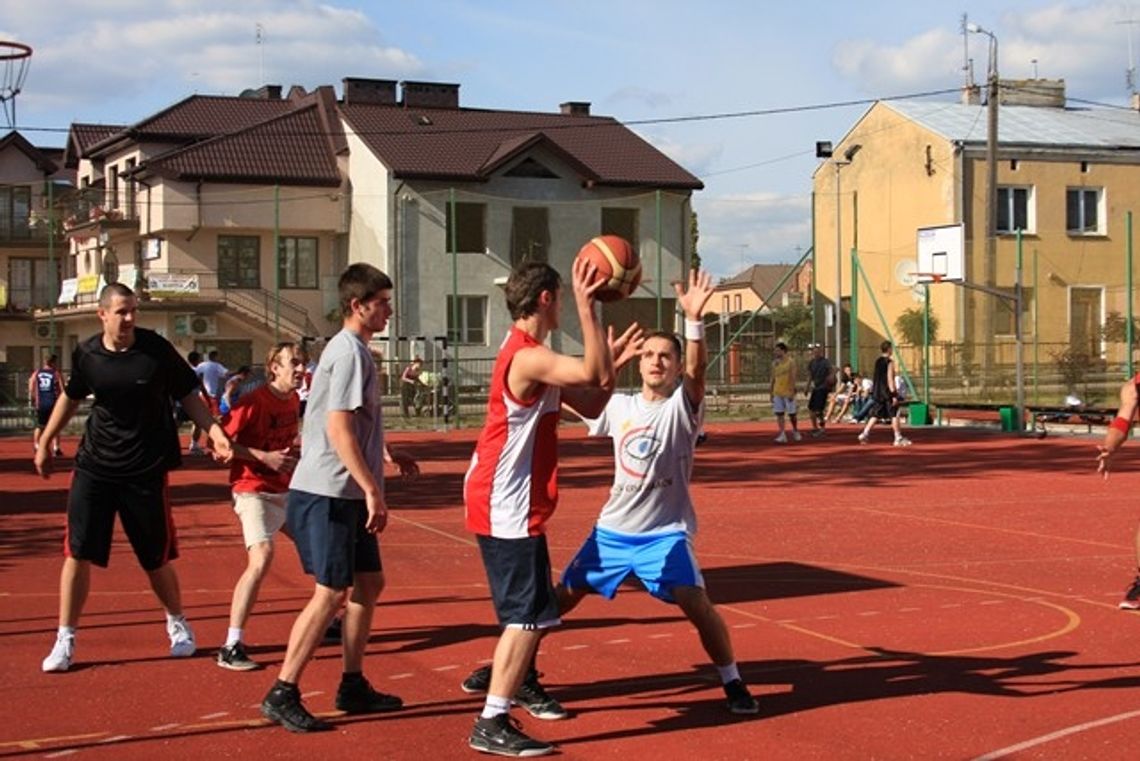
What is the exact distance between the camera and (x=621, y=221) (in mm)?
54281

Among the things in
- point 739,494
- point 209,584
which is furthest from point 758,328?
point 209,584

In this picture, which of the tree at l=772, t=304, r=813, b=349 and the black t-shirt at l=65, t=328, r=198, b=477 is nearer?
the black t-shirt at l=65, t=328, r=198, b=477

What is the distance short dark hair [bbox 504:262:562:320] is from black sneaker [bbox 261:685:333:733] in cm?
193

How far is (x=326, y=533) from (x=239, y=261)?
46089 millimetres

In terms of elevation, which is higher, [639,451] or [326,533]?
[639,451]

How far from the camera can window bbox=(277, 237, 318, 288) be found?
52.6m

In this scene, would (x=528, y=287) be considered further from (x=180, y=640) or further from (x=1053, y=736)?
(x=180, y=640)

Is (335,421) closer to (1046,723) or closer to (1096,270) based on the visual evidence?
(1046,723)

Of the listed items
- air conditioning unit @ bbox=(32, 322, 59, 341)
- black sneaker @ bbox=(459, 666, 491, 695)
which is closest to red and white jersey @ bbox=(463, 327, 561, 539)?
black sneaker @ bbox=(459, 666, 491, 695)

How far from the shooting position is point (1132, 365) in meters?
36.6

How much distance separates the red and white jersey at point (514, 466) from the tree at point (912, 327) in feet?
114

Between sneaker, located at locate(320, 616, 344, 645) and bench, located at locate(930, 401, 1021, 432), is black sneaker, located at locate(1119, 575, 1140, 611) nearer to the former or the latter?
sneaker, located at locate(320, 616, 344, 645)

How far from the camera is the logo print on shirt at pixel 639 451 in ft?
25.3

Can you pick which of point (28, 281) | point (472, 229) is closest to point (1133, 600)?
point (472, 229)
